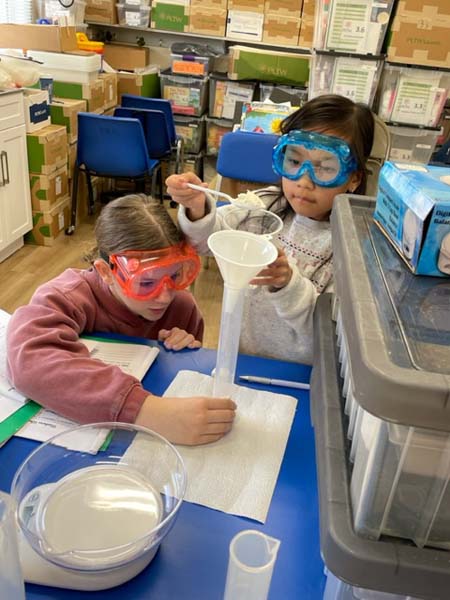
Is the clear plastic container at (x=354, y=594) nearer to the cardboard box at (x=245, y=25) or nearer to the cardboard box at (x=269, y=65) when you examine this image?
the cardboard box at (x=269, y=65)

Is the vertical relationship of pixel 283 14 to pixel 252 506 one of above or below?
above

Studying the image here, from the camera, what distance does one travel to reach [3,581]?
452mm

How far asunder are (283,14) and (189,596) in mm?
4792

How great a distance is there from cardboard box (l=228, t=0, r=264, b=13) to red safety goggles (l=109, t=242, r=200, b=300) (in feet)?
13.8

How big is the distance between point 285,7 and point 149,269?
4.27 meters

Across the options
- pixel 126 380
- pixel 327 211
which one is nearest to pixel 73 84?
pixel 327 211

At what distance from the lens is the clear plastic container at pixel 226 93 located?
4520 millimetres

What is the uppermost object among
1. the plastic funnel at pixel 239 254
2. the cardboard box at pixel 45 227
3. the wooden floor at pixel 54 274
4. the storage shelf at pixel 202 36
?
the storage shelf at pixel 202 36

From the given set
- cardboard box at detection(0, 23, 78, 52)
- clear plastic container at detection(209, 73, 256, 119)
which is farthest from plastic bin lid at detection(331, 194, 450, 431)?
clear plastic container at detection(209, 73, 256, 119)

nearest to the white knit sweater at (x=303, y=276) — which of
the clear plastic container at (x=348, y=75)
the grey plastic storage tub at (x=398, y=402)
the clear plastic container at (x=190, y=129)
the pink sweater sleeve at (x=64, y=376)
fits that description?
the pink sweater sleeve at (x=64, y=376)

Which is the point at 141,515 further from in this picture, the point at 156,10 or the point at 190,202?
the point at 156,10

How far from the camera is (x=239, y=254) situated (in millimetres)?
715

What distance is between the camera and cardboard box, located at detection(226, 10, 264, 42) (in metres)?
4.48

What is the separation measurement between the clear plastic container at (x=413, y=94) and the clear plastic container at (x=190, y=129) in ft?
6.66
